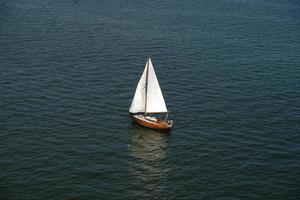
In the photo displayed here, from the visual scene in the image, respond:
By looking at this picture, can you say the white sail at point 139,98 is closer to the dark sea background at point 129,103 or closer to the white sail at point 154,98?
the white sail at point 154,98

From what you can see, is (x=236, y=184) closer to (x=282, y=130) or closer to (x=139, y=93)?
(x=282, y=130)

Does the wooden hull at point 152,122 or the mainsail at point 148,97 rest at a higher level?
the mainsail at point 148,97

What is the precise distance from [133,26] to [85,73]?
49343 millimetres

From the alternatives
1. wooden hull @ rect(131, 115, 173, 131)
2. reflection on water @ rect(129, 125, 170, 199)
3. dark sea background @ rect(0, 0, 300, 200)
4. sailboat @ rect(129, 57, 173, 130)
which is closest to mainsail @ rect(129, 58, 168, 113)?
sailboat @ rect(129, 57, 173, 130)

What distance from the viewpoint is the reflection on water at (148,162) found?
88.9 m

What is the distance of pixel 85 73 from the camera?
5320 inches

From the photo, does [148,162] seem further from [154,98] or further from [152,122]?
[154,98]

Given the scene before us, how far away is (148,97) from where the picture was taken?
4454 inches

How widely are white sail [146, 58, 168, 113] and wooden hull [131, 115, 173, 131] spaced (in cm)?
314

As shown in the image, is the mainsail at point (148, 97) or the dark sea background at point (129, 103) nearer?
the dark sea background at point (129, 103)

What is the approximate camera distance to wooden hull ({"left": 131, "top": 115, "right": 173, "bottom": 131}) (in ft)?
353

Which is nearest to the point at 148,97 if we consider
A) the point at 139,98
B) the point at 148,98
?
the point at 148,98

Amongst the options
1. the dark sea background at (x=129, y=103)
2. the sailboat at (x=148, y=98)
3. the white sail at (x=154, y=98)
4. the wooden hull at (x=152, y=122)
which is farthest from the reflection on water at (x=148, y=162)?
the white sail at (x=154, y=98)

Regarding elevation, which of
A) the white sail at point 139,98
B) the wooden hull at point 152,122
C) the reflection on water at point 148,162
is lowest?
the reflection on water at point 148,162
